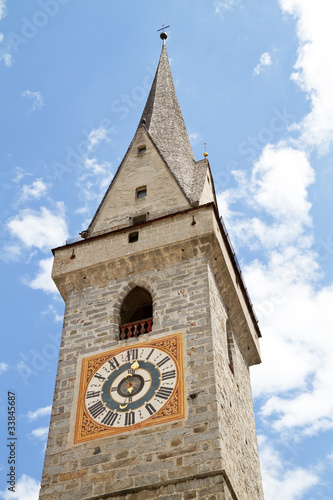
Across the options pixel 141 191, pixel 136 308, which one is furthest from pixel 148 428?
pixel 141 191

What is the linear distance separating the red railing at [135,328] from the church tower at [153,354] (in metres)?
0.04

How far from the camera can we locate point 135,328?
1533 centimetres

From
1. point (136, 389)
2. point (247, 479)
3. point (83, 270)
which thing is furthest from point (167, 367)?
point (83, 270)

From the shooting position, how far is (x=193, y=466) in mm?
12195

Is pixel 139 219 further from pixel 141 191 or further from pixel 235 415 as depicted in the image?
pixel 235 415

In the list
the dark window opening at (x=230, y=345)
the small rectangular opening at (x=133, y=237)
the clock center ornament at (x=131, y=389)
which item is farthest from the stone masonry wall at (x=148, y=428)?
the dark window opening at (x=230, y=345)

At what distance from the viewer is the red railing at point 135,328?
15.2 m

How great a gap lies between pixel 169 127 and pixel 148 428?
11470mm

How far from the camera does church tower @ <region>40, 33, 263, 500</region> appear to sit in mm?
12594

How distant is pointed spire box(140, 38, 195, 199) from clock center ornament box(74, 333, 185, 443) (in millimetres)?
5043

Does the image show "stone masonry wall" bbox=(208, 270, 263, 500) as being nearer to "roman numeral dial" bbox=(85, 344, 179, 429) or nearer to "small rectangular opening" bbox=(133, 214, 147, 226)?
"roman numeral dial" bbox=(85, 344, 179, 429)

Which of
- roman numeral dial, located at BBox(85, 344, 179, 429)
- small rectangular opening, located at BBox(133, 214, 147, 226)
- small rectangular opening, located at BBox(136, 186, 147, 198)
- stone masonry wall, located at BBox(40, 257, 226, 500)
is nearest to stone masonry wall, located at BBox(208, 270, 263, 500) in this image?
stone masonry wall, located at BBox(40, 257, 226, 500)

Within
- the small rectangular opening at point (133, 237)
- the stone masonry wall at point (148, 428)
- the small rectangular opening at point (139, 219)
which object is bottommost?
the stone masonry wall at point (148, 428)

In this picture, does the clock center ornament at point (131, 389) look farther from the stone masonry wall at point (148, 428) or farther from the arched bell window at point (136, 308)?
the arched bell window at point (136, 308)
